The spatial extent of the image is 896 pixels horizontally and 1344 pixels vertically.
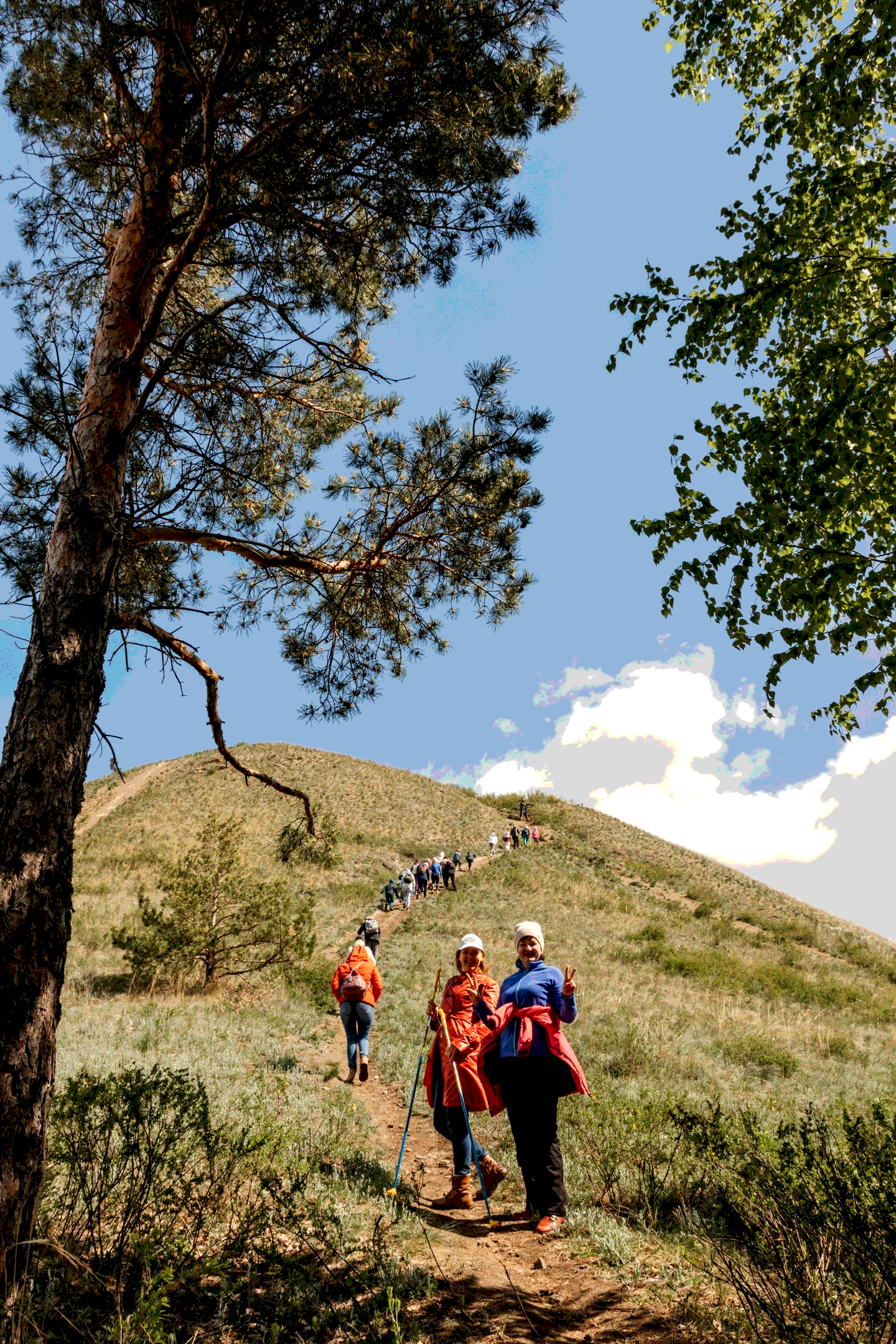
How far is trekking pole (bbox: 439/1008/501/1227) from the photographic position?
4.42 m

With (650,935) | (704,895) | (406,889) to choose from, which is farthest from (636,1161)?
A: (704,895)

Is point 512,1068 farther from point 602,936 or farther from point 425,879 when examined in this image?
point 425,879

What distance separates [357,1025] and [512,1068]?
14.0ft

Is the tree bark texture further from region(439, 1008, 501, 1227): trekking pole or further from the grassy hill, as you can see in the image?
region(439, 1008, 501, 1227): trekking pole

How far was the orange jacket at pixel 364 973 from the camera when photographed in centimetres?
803

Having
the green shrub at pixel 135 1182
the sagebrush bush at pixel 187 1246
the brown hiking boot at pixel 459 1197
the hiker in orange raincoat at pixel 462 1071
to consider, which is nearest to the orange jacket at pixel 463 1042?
the hiker in orange raincoat at pixel 462 1071

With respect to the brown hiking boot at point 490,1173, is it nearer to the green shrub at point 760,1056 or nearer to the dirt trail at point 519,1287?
the dirt trail at point 519,1287

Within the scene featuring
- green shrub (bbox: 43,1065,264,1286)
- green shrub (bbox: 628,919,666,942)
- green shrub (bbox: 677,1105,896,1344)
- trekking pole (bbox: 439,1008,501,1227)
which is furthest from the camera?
green shrub (bbox: 628,919,666,942)

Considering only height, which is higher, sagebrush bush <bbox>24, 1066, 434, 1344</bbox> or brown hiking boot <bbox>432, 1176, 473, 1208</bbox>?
sagebrush bush <bbox>24, 1066, 434, 1344</bbox>

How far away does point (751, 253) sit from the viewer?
5582mm

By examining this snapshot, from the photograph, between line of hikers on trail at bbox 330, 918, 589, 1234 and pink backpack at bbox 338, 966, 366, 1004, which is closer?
line of hikers on trail at bbox 330, 918, 589, 1234

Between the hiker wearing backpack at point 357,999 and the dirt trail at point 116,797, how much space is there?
98.1ft

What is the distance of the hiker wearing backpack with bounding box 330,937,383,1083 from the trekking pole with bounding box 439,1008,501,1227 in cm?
306

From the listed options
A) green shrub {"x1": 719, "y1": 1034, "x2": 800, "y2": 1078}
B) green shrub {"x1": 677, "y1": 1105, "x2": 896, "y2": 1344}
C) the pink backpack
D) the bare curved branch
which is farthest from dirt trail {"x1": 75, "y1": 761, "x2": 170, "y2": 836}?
green shrub {"x1": 677, "y1": 1105, "x2": 896, "y2": 1344}
